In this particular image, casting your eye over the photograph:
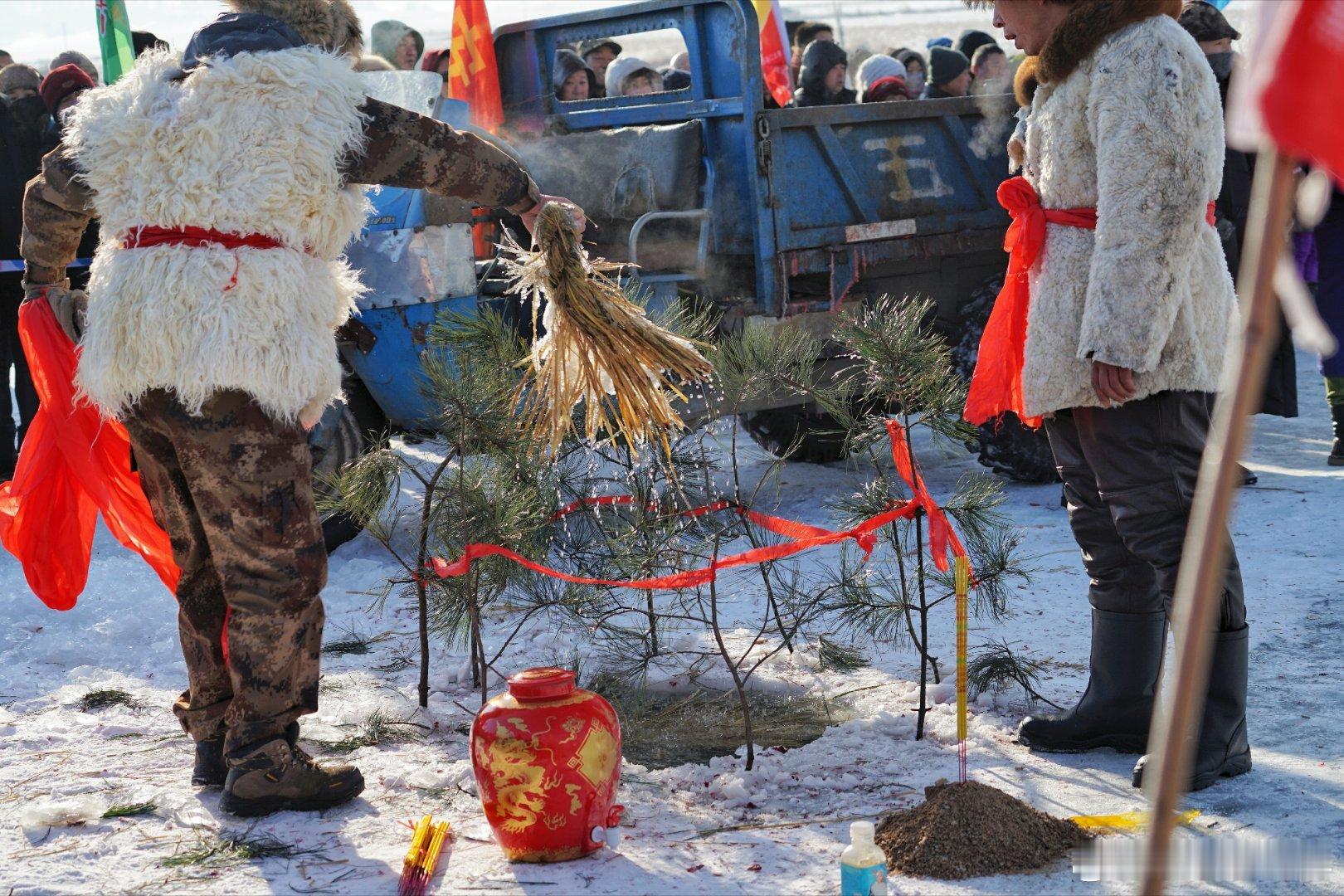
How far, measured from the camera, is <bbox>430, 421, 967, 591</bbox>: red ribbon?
3.23 metres

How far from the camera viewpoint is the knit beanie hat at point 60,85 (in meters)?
6.38

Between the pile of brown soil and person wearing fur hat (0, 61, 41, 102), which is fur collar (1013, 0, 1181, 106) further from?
person wearing fur hat (0, 61, 41, 102)

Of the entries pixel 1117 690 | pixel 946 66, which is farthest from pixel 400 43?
pixel 1117 690

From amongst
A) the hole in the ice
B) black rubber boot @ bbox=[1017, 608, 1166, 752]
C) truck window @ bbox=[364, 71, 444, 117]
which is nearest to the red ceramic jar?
the hole in the ice

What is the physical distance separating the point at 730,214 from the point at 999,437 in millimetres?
1627

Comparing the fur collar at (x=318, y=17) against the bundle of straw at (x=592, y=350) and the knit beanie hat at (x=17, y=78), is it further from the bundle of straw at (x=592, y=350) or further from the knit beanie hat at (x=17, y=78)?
the knit beanie hat at (x=17, y=78)

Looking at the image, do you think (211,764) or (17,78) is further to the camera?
(17,78)

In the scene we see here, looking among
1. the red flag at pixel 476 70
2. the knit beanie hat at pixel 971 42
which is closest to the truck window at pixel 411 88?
the red flag at pixel 476 70

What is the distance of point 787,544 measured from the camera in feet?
11.2

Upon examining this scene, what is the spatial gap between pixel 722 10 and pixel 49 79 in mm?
3213

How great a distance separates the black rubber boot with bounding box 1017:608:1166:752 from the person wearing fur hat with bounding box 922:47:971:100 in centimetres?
541

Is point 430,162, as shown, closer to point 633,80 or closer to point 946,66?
point 633,80

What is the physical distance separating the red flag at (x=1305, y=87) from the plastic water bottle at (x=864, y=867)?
1395 millimetres

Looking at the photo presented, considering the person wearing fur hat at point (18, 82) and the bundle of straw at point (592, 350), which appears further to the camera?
the person wearing fur hat at point (18, 82)
